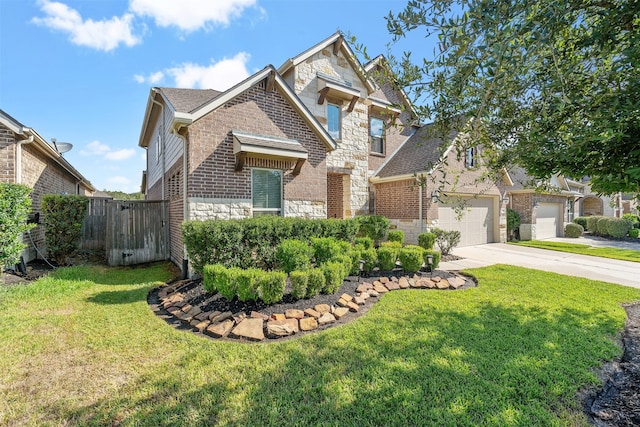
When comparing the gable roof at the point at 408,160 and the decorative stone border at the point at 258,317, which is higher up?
the gable roof at the point at 408,160

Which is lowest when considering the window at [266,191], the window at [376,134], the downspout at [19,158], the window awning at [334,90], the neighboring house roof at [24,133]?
the window at [266,191]

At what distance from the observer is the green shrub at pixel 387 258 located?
7475 millimetres

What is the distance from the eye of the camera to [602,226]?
2019cm

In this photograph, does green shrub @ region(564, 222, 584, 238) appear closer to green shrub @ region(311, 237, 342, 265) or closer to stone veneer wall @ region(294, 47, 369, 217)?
stone veneer wall @ region(294, 47, 369, 217)

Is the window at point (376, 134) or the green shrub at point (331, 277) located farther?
the window at point (376, 134)

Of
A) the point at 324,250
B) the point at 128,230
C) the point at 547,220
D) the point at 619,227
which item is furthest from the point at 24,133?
the point at 619,227

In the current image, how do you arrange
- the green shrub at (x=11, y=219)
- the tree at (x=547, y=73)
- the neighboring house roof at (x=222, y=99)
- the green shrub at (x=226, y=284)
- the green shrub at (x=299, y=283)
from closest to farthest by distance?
the tree at (x=547, y=73) < the green shrub at (x=226, y=284) < the green shrub at (x=299, y=283) < the green shrub at (x=11, y=219) < the neighboring house roof at (x=222, y=99)

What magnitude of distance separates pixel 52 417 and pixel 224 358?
1595 millimetres

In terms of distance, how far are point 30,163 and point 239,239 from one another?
28.1ft

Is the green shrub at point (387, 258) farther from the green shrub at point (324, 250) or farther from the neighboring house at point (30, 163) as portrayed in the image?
the neighboring house at point (30, 163)

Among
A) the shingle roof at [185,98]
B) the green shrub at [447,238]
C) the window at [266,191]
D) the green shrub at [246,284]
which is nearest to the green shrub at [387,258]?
the window at [266,191]

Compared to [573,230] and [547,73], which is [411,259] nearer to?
[547,73]

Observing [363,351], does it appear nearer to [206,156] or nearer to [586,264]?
[206,156]

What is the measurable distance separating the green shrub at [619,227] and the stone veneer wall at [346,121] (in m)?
19.3
